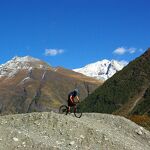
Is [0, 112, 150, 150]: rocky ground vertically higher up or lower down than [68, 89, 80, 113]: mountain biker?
lower down

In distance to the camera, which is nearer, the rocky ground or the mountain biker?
the rocky ground

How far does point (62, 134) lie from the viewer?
32281 millimetres

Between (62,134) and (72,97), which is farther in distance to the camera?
(72,97)

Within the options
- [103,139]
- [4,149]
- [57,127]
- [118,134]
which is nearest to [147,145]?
[118,134]

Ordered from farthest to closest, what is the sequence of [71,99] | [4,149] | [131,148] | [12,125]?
[71,99], [12,125], [131,148], [4,149]

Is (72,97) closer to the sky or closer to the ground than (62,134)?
closer to the sky

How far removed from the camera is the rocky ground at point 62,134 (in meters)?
29.8

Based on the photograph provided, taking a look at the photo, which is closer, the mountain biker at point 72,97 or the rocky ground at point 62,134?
the rocky ground at point 62,134

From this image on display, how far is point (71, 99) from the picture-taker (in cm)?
3731

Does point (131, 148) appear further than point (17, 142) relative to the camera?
Yes

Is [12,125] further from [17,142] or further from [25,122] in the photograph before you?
[17,142]

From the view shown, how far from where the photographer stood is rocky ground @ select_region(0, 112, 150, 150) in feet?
97.7

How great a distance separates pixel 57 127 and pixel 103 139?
3841 millimetres

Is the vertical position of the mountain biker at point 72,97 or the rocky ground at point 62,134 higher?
the mountain biker at point 72,97
